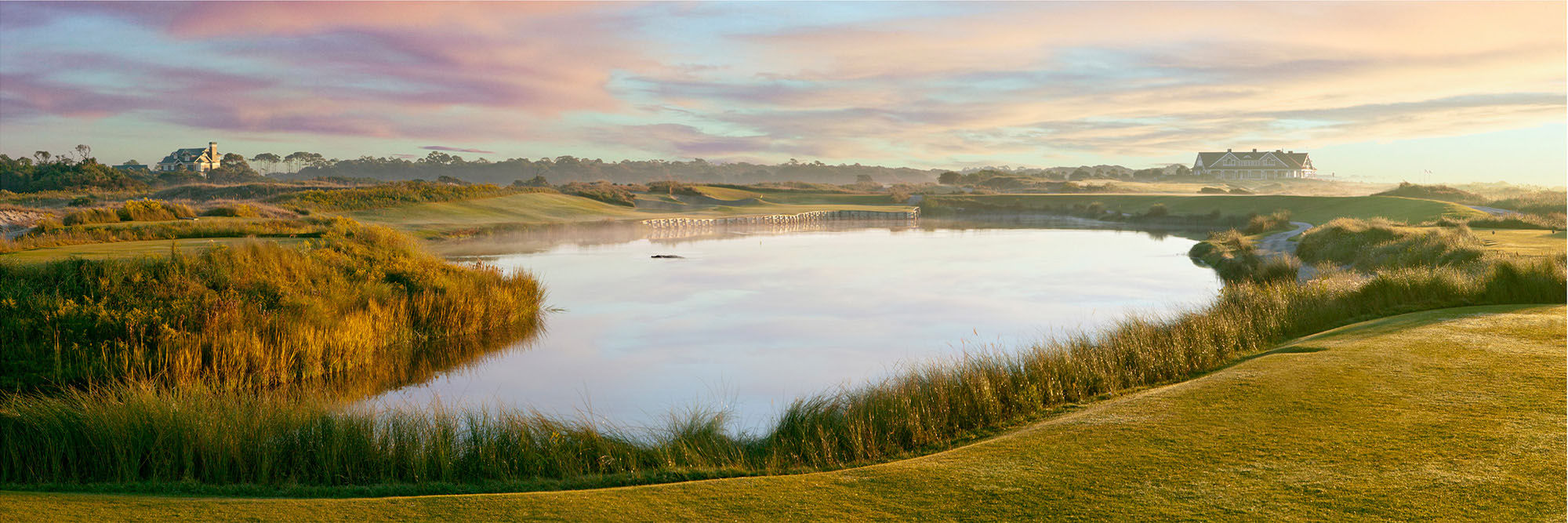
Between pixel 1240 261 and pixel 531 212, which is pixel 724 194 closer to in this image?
pixel 531 212

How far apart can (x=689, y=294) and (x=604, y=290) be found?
2.48m

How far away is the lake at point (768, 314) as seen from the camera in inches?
496

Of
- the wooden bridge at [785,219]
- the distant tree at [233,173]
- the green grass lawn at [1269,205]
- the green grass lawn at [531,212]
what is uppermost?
the distant tree at [233,173]

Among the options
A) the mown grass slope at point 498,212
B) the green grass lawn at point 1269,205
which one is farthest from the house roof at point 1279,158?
the mown grass slope at point 498,212

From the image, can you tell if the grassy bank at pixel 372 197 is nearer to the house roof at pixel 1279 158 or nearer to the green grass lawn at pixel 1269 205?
the green grass lawn at pixel 1269 205

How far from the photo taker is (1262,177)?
385ft

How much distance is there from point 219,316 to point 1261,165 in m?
129

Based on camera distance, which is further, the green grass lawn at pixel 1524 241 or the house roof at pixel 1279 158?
the house roof at pixel 1279 158

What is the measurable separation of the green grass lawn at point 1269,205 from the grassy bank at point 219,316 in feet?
108

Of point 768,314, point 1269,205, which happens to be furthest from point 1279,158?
point 768,314

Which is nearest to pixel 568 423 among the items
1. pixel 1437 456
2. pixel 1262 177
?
pixel 1437 456

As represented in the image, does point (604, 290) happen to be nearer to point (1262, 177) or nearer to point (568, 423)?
point (568, 423)

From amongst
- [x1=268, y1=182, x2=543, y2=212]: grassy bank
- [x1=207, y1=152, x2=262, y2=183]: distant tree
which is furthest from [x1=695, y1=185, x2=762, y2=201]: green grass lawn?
[x1=207, y1=152, x2=262, y2=183]: distant tree

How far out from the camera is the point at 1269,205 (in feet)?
174
